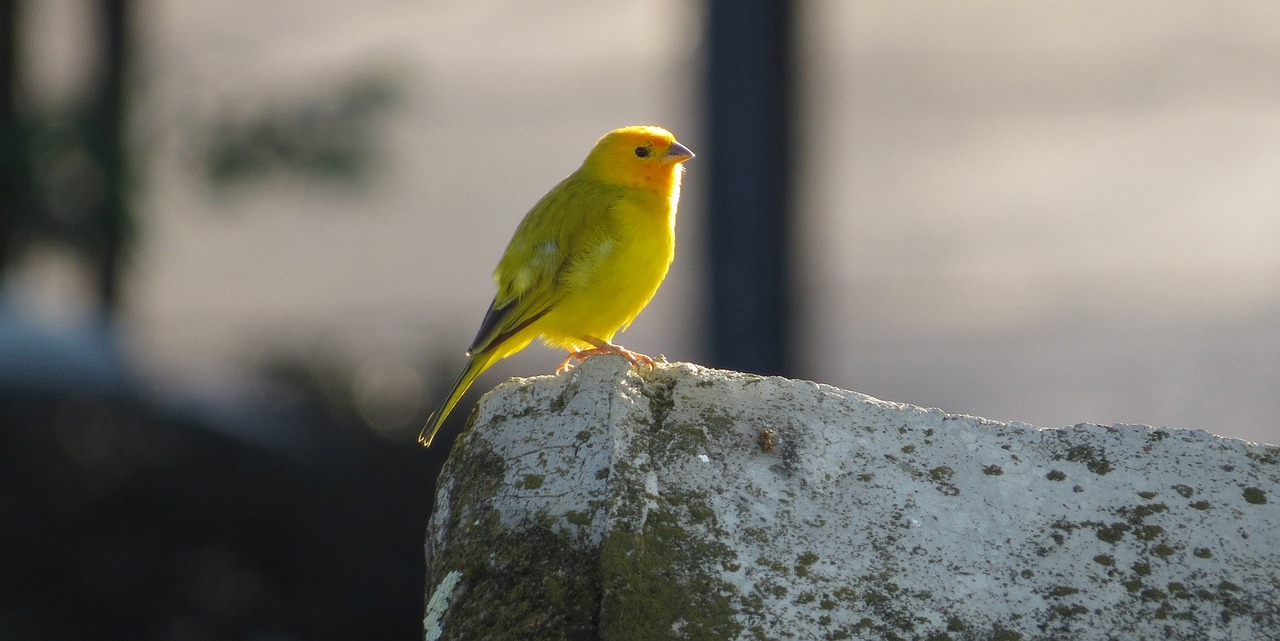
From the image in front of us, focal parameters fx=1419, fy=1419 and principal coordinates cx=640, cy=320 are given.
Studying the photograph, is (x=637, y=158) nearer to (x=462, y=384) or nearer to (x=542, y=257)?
(x=542, y=257)

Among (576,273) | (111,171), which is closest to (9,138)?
(111,171)

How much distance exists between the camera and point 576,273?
3492 millimetres

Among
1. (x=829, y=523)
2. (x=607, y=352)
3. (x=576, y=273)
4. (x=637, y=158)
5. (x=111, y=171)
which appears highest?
(x=111, y=171)

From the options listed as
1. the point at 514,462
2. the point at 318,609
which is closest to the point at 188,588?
the point at 318,609

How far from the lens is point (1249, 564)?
196 cm

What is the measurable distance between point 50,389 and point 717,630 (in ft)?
18.3

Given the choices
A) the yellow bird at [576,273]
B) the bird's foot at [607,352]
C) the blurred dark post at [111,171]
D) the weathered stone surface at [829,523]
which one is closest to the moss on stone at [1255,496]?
the weathered stone surface at [829,523]

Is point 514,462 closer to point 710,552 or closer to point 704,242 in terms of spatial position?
point 710,552

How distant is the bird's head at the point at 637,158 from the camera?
3934 millimetres

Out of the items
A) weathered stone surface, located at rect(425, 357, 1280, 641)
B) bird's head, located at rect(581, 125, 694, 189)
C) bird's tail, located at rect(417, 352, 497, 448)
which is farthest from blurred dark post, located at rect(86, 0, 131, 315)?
weathered stone surface, located at rect(425, 357, 1280, 641)

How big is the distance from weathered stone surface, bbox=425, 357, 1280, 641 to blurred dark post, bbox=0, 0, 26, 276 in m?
7.23

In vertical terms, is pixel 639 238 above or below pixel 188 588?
above

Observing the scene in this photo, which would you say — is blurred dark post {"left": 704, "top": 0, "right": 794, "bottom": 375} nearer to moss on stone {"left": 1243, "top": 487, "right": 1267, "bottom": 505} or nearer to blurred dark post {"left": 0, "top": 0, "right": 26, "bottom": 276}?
blurred dark post {"left": 0, "top": 0, "right": 26, "bottom": 276}

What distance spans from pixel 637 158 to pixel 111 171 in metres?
5.78
